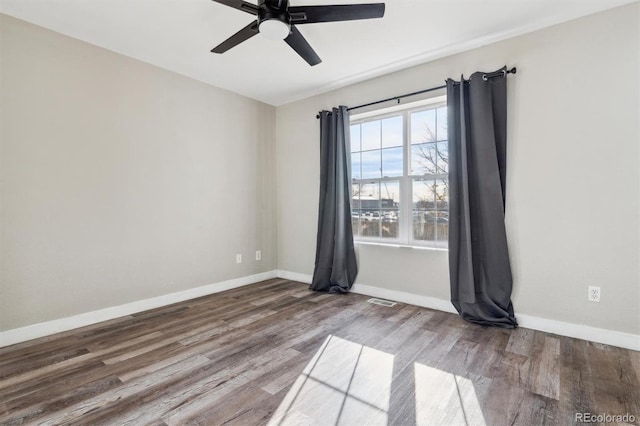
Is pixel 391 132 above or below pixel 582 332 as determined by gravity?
above

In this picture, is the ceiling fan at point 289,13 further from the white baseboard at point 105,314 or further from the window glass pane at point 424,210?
the white baseboard at point 105,314

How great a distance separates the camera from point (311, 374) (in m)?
1.88

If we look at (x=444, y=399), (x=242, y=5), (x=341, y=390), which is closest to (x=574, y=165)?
(x=444, y=399)

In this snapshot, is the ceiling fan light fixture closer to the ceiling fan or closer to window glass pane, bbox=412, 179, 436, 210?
the ceiling fan

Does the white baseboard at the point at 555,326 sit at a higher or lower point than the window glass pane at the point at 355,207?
lower

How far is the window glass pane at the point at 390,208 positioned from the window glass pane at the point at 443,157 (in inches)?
19.4

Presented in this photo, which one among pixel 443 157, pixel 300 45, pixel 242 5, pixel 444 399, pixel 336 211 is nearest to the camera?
pixel 444 399

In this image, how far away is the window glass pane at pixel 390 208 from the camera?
3.44 m

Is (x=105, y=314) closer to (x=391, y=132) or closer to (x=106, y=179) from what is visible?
(x=106, y=179)

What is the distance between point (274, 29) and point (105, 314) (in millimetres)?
2889

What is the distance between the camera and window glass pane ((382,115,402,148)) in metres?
3.42

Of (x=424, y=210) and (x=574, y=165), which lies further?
(x=424, y=210)

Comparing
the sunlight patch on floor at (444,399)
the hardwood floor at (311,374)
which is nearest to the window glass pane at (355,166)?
the hardwood floor at (311,374)

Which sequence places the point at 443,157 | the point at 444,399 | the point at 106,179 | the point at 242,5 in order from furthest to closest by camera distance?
1. the point at 443,157
2. the point at 106,179
3. the point at 242,5
4. the point at 444,399
